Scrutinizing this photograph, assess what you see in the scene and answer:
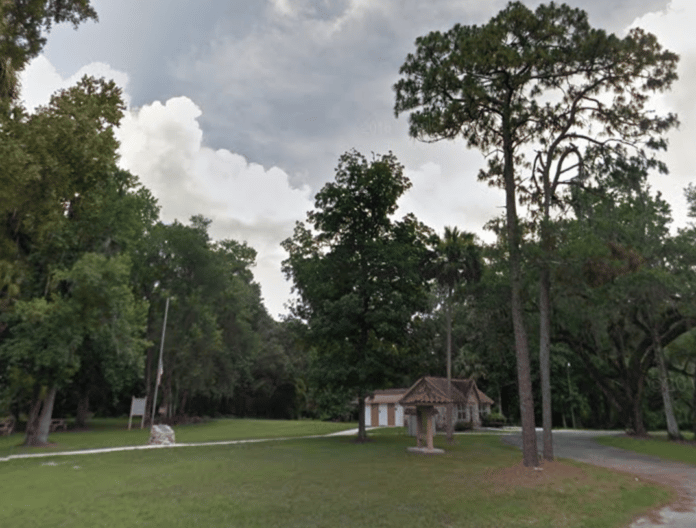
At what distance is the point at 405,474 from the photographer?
14539 mm

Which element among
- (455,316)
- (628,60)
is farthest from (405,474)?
(455,316)

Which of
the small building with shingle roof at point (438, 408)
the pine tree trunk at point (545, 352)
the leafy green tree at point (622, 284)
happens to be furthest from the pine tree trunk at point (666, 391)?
the pine tree trunk at point (545, 352)

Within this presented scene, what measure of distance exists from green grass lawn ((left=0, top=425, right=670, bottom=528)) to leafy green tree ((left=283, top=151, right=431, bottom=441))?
24.4 feet

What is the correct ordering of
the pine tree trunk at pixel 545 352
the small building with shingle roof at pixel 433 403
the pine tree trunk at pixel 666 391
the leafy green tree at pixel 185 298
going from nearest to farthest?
the pine tree trunk at pixel 545 352, the small building with shingle roof at pixel 433 403, the pine tree trunk at pixel 666 391, the leafy green tree at pixel 185 298

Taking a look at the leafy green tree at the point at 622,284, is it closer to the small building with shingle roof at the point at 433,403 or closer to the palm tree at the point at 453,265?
the palm tree at the point at 453,265

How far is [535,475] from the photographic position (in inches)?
573

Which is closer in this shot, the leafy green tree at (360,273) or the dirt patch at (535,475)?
the dirt patch at (535,475)

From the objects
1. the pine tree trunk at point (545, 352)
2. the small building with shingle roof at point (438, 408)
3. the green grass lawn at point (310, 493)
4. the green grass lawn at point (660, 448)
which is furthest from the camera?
the small building with shingle roof at point (438, 408)

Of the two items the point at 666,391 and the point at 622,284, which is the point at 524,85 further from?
the point at 666,391

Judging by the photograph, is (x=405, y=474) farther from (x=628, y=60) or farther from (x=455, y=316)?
(x=455, y=316)

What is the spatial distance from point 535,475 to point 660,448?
15.2 m

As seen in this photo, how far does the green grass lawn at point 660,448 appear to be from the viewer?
21703mm

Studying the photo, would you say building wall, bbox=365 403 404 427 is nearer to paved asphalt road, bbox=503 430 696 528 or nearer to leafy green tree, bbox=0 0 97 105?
paved asphalt road, bbox=503 430 696 528

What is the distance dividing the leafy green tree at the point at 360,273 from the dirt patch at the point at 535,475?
32.2ft
